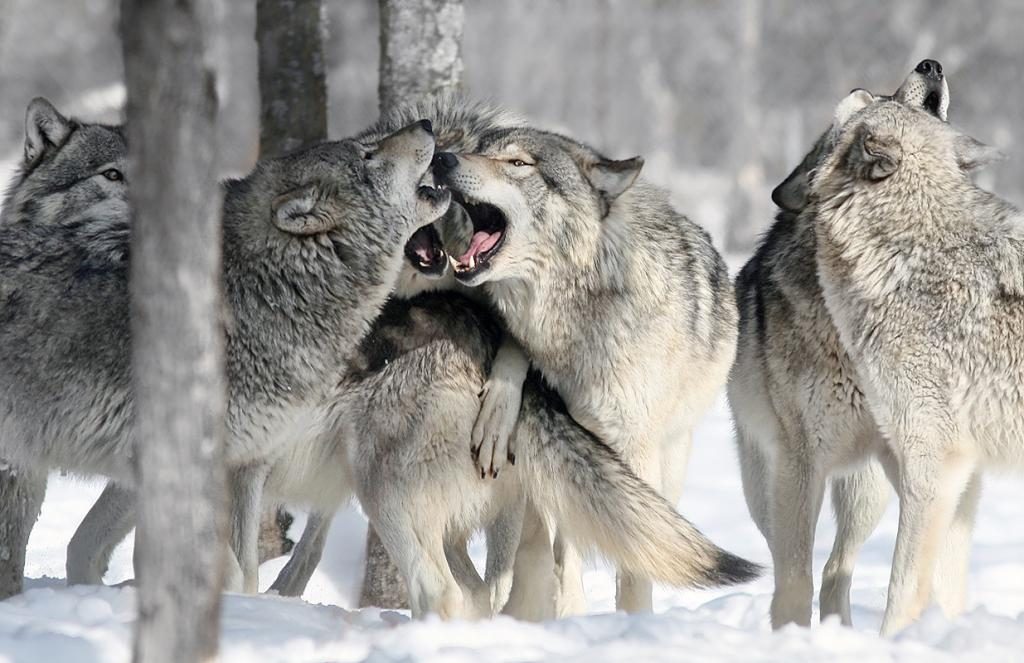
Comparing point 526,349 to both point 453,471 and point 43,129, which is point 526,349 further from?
point 43,129

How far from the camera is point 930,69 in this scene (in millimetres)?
5012

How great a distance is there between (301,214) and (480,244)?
0.64 metres

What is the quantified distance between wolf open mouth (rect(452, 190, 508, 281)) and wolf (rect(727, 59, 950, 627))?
3.90 ft

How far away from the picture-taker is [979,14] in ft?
95.5

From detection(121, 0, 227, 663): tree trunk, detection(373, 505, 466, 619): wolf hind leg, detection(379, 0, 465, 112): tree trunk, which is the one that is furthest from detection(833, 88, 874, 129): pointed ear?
detection(121, 0, 227, 663): tree trunk

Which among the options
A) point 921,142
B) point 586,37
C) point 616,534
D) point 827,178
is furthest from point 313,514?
point 586,37

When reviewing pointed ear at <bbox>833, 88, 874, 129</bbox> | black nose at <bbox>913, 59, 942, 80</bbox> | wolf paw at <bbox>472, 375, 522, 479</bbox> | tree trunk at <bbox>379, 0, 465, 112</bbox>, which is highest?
tree trunk at <bbox>379, 0, 465, 112</bbox>

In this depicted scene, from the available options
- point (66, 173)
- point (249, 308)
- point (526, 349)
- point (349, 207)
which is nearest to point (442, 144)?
point (349, 207)

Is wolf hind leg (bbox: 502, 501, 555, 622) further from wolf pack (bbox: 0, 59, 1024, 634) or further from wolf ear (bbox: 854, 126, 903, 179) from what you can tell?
wolf ear (bbox: 854, 126, 903, 179)

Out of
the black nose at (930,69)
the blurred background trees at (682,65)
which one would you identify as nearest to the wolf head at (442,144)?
the black nose at (930,69)

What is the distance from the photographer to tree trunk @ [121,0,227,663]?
7.83ft

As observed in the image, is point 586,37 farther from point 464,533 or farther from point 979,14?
point 464,533

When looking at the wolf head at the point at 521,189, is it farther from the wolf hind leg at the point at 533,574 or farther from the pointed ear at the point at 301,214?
the wolf hind leg at the point at 533,574

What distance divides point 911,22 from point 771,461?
2648cm
